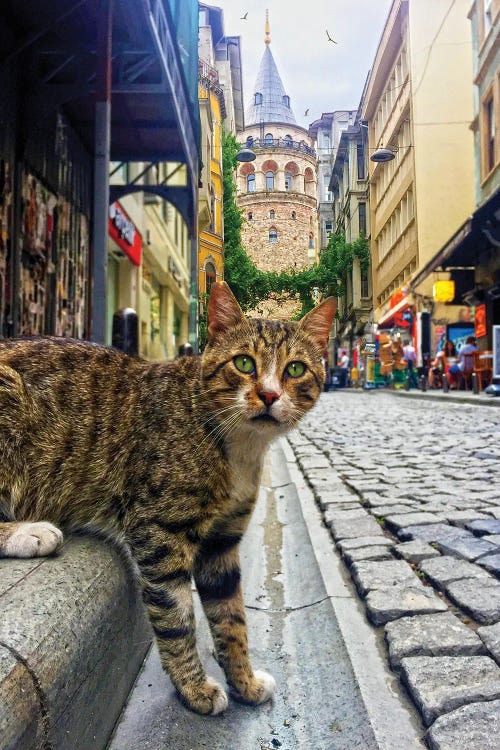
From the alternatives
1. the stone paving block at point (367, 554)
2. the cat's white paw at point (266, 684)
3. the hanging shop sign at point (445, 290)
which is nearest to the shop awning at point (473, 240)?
the hanging shop sign at point (445, 290)

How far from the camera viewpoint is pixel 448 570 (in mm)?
2805

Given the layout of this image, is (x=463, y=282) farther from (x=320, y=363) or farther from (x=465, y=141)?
(x=320, y=363)

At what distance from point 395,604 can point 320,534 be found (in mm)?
1214

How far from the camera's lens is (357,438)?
28.3ft

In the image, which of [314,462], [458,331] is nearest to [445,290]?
[458,331]

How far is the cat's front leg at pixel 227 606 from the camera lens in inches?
81.4

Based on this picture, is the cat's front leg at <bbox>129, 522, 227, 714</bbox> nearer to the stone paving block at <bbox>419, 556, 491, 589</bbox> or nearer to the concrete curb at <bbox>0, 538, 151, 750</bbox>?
the concrete curb at <bbox>0, 538, 151, 750</bbox>

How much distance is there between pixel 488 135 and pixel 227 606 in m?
20.7

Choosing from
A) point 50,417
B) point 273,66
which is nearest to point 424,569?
point 50,417

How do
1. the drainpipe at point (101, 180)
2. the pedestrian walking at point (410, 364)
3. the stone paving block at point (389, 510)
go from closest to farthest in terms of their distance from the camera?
1. the stone paving block at point (389, 510)
2. the drainpipe at point (101, 180)
3. the pedestrian walking at point (410, 364)

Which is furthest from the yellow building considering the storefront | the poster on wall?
the storefront

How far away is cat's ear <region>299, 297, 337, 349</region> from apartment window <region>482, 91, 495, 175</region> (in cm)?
1887

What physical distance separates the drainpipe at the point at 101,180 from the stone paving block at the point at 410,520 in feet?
10.2

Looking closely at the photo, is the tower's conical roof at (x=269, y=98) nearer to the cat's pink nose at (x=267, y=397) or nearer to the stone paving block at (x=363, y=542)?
the stone paving block at (x=363, y=542)
